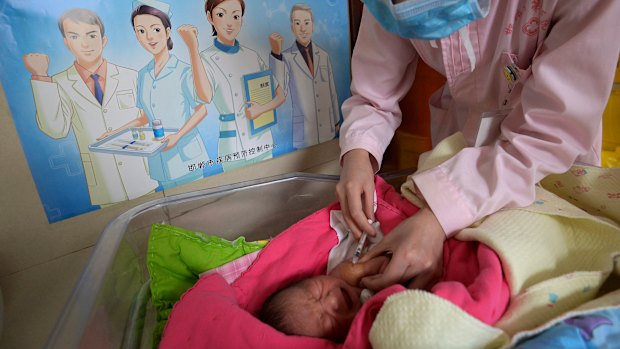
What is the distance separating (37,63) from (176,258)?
46 cm

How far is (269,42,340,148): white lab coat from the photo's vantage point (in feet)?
3.69

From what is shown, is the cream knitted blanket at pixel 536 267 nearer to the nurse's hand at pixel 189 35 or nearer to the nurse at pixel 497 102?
the nurse at pixel 497 102

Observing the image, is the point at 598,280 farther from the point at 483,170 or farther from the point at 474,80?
the point at 474,80

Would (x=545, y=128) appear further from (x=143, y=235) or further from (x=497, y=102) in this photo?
(x=143, y=235)

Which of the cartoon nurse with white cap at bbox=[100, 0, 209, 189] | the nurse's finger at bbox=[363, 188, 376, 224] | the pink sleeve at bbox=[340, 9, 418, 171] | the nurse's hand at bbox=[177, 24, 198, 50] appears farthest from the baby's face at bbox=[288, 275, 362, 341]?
the nurse's hand at bbox=[177, 24, 198, 50]

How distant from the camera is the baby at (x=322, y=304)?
0.60 meters

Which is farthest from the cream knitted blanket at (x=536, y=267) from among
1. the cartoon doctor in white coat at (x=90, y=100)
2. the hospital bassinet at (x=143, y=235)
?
the cartoon doctor in white coat at (x=90, y=100)

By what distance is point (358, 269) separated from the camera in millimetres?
648

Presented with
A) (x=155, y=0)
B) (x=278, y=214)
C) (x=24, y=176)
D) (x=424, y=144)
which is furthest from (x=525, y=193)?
(x=24, y=176)

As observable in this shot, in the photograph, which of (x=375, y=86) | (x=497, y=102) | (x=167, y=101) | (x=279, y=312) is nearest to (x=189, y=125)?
(x=167, y=101)

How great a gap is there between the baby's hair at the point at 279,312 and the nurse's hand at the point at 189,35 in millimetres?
601

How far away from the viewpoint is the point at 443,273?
0.60m

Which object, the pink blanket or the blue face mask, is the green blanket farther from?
the blue face mask

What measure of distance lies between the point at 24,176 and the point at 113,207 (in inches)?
A: 7.2
